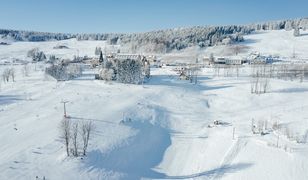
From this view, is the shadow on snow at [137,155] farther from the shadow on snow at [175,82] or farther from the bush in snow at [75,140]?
the shadow on snow at [175,82]

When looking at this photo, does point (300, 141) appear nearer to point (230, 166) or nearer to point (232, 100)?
point (230, 166)

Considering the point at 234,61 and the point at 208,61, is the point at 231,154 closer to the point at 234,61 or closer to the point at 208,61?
the point at 234,61

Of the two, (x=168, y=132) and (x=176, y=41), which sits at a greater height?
(x=176, y=41)

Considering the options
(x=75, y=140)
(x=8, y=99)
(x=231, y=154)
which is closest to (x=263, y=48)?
(x=8, y=99)

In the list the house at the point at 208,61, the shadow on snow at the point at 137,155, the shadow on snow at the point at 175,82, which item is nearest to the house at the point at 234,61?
the house at the point at 208,61

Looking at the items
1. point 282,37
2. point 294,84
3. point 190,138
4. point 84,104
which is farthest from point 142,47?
point 190,138

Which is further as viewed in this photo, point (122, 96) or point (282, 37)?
point (282, 37)
